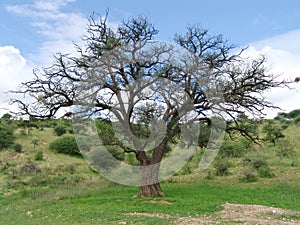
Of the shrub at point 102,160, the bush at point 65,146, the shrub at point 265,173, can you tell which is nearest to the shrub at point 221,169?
the shrub at point 265,173

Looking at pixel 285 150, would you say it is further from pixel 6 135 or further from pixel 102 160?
pixel 6 135

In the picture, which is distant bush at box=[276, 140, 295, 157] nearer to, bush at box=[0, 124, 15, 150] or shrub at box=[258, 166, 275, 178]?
shrub at box=[258, 166, 275, 178]

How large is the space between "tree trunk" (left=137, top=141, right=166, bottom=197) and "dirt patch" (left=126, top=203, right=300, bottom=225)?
437 centimetres

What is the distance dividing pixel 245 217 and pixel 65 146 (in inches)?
1095

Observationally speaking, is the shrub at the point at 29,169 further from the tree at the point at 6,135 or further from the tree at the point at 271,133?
the tree at the point at 271,133

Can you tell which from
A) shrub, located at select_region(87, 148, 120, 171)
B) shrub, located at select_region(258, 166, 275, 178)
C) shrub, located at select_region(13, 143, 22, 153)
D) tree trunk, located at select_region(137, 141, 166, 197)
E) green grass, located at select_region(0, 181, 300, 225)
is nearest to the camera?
green grass, located at select_region(0, 181, 300, 225)

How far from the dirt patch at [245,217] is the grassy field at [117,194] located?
232 millimetres

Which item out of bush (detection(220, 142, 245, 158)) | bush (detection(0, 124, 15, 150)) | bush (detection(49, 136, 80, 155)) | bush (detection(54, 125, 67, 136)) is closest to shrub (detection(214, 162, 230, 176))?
bush (detection(220, 142, 245, 158))

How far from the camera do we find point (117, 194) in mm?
17969

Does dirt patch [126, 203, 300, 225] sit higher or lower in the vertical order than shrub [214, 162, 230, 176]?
lower

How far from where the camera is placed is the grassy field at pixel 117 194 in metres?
11.5

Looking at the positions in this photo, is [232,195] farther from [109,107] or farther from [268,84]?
[109,107]

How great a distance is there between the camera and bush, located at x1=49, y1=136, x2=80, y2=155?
117 feet

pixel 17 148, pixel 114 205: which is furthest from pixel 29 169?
pixel 114 205
